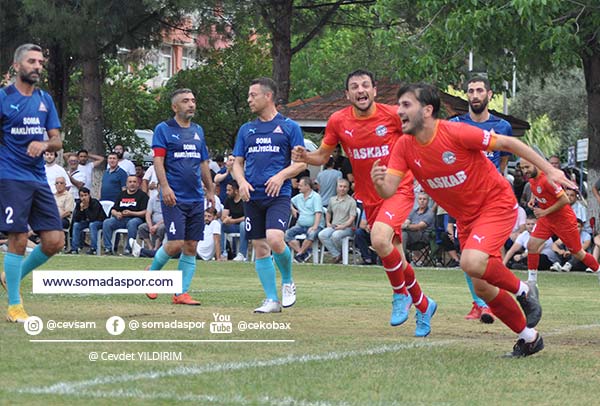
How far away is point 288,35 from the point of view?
29.3 metres

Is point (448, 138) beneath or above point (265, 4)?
beneath

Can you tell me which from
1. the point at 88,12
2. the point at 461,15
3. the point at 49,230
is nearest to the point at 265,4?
the point at 88,12

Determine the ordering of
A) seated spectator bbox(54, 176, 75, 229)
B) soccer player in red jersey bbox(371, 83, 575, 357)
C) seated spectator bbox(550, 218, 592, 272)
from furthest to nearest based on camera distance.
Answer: seated spectator bbox(54, 176, 75, 229) → seated spectator bbox(550, 218, 592, 272) → soccer player in red jersey bbox(371, 83, 575, 357)

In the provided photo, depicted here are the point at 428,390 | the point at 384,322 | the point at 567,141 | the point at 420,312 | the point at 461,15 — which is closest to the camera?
the point at 428,390

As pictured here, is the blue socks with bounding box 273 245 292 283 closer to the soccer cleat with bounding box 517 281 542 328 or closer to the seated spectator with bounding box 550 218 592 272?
the soccer cleat with bounding box 517 281 542 328

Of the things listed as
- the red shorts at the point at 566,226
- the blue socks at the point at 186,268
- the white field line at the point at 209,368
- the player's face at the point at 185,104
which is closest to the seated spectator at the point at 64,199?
the red shorts at the point at 566,226

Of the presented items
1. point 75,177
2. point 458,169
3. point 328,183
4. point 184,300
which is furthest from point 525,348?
point 75,177

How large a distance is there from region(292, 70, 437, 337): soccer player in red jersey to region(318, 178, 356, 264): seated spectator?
12.1 metres

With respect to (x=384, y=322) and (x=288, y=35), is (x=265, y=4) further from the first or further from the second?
(x=384, y=322)

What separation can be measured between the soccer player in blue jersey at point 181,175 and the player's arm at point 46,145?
2.41 m

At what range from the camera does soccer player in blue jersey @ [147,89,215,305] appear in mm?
13133

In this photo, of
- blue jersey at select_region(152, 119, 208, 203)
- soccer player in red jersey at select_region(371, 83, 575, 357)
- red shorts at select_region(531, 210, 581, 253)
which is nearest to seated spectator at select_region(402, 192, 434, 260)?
red shorts at select_region(531, 210, 581, 253)

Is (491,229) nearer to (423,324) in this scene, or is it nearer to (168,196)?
(423,324)

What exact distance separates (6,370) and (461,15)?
16.4 meters
